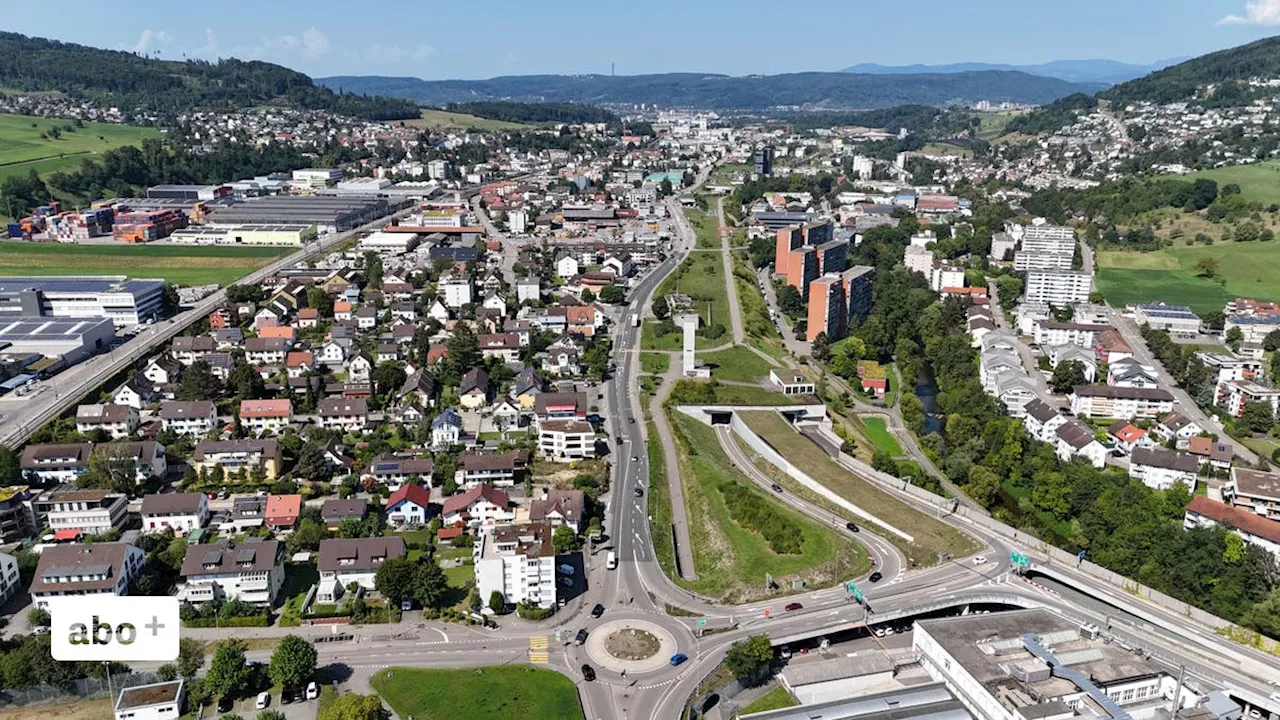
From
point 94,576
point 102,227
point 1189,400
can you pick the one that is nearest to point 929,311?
point 1189,400

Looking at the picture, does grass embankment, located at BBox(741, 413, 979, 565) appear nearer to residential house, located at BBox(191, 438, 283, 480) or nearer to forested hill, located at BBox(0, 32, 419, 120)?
residential house, located at BBox(191, 438, 283, 480)

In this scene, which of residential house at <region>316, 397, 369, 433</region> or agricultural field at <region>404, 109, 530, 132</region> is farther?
agricultural field at <region>404, 109, 530, 132</region>

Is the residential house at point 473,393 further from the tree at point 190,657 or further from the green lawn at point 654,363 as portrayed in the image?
the tree at point 190,657

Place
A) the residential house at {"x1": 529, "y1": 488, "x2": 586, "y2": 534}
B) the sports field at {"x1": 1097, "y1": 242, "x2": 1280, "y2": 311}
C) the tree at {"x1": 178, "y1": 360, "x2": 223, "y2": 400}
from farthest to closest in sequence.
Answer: the sports field at {"x1": 1097, "y1": 242, "x2": 1280, "y2": 311} < the tree at {"x1": 178, "y1": 360, "x2": 223, "y2": 400} < the residential house at {"x1": 529, "y1": 488, "x2": 586, "y2": 534}

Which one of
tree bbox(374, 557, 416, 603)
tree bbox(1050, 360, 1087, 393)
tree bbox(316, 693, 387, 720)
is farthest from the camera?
tree bbox(1050, 360, 1087, 393)

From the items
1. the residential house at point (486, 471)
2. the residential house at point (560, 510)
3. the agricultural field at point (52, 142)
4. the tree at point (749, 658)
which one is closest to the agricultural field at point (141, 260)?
the agricultural field at point (52, 142)

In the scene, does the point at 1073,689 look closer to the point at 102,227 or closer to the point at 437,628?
the point at 437,628

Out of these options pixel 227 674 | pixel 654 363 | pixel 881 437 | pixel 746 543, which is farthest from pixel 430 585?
pixel 881 437

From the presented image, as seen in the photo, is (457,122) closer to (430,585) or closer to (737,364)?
(737,364)

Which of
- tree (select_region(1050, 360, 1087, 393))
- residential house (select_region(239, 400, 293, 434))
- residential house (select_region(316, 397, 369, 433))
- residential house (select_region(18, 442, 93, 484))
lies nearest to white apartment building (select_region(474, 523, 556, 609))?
residential house (select_region(316, 397, 369, 433))
